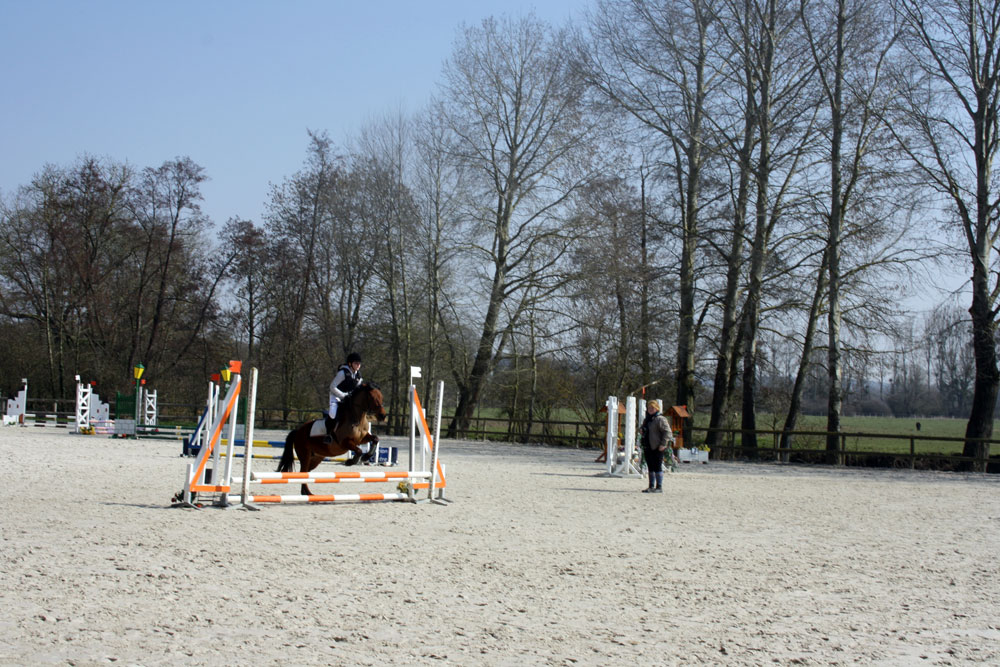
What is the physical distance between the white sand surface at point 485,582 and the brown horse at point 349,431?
70cm

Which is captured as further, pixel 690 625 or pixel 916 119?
pixel 916 119

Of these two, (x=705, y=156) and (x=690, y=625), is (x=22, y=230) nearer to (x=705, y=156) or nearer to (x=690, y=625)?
(x=705, y=156)

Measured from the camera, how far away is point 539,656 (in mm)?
4699

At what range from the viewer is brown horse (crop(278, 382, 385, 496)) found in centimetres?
1064

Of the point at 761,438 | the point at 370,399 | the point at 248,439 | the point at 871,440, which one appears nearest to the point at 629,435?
the point at 370,399

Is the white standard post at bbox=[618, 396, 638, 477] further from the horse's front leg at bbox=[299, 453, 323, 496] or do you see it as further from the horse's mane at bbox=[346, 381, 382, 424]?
the horse's mane at bbox=[346, 381, 382, 424]

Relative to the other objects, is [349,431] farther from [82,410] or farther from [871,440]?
[871,440]

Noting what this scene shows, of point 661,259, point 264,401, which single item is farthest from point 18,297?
point 661,259

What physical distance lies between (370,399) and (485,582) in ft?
14.3

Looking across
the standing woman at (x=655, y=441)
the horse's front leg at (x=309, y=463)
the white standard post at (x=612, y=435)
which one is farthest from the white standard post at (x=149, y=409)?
the standing woman at (x=655, y=441)

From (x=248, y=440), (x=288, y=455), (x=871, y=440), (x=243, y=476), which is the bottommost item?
(x=871, y=440)

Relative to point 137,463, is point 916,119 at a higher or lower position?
higher

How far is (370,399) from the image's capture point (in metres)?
10.6

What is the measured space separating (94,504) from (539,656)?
7.52 meters
